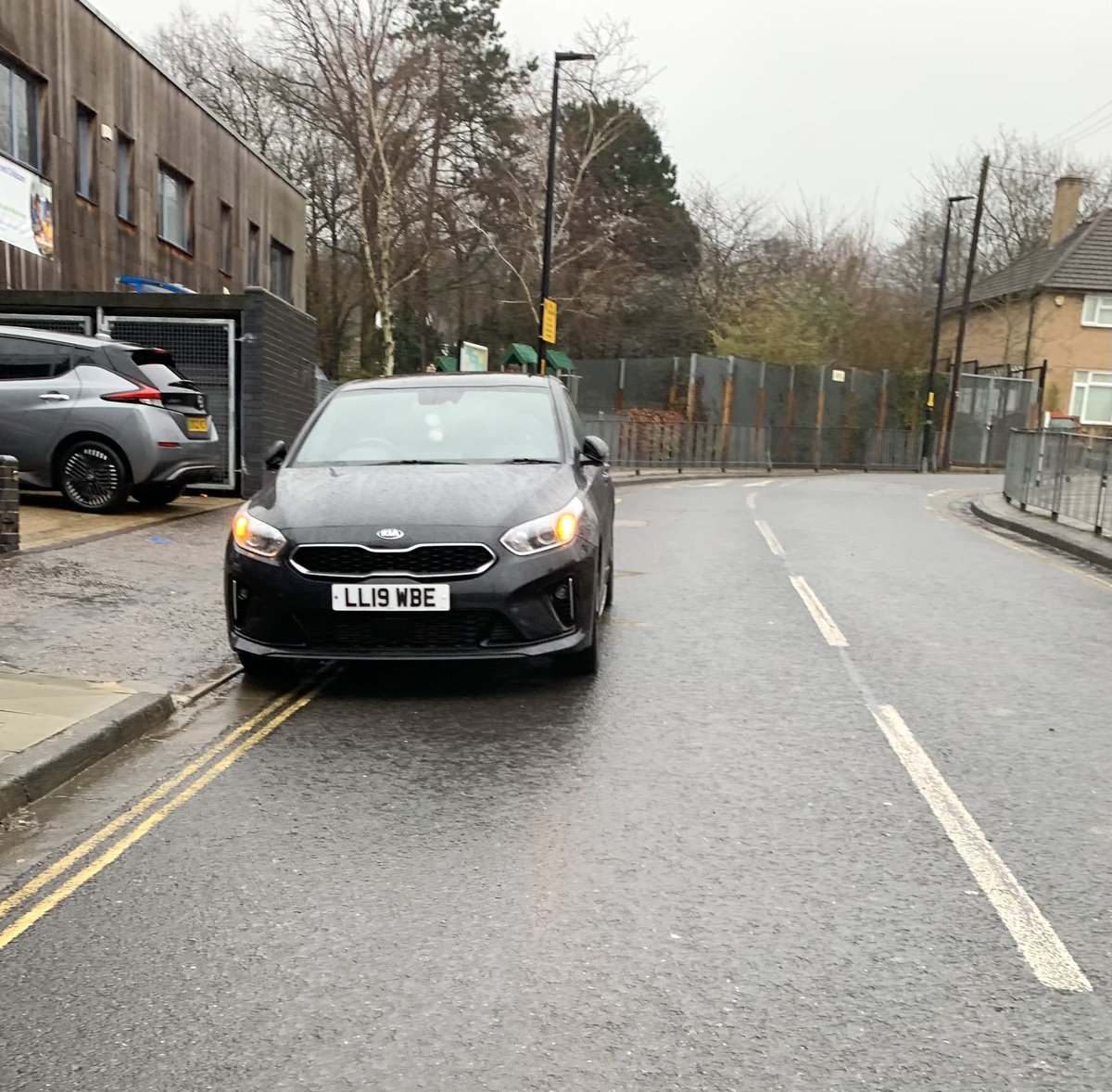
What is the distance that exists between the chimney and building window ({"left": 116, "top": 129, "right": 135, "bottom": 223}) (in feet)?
143

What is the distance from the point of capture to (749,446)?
118ft

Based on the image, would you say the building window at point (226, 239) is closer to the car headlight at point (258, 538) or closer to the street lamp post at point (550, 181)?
the street lamp post at point (550, 181)

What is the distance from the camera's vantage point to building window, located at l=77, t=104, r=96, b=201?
20578 mm

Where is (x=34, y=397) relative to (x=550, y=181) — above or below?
below

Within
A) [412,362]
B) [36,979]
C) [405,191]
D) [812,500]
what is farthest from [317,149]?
[36,979]

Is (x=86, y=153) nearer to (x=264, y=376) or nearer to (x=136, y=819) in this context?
(x=264, y=376)

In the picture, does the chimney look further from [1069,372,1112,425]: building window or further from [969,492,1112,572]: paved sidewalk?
[969,492,1112,572]: paved sidewalk

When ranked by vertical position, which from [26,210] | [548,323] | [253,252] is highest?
[253,252]

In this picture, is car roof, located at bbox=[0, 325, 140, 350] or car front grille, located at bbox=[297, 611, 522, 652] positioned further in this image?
car roof, located at bbox=[0, 325, 140, 350]

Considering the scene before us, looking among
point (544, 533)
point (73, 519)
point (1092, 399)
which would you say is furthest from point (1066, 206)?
point (544, 533)

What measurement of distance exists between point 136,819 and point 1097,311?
175 ft

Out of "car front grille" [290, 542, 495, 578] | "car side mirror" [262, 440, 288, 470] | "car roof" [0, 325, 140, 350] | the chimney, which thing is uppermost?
the chimney

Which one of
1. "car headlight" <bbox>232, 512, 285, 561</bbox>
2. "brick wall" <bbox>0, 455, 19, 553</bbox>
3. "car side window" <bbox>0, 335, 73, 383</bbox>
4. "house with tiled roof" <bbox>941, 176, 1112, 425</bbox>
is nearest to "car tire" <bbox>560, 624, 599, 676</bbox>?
"car headlight" <bbox>232, 512, 285, 561</bbox>

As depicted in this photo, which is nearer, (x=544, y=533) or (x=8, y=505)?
(x=544, y=533)
